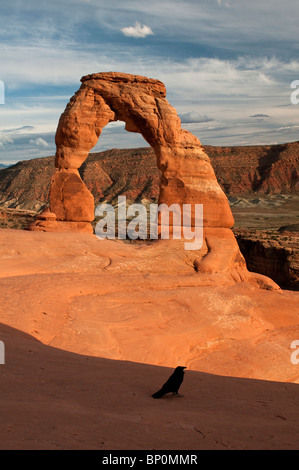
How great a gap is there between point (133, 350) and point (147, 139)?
9.68m

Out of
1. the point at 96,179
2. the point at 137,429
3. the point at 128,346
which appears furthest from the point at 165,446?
the point at 96,179

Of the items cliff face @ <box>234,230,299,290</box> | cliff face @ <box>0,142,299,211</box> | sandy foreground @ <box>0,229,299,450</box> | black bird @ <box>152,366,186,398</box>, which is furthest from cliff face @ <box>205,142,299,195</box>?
black bird @ <box>152,366,186,398</box>

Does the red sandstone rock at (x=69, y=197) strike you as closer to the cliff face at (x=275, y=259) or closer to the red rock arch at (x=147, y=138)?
the red rock arch at (x=147, y=138)

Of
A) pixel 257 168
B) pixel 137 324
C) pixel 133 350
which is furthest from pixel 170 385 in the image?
pixel 257 168

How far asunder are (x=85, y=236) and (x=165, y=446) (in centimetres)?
1132

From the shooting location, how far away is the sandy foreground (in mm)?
3979

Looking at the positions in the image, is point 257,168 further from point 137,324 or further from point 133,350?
point 133,350

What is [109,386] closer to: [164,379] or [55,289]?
[164,379]

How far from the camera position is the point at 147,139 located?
17.3 metres

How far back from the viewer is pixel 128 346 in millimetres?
10062

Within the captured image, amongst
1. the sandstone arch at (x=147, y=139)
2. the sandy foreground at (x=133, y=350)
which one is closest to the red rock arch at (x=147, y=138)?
the sandstone arch at (x=147, y=139)

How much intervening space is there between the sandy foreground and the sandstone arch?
8.56ft

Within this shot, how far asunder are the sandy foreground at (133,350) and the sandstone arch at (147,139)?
2609mm

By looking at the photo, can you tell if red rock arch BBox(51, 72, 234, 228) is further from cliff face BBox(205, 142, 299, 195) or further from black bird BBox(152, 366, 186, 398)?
cliff face BBox(205, 142, 299, 195)
